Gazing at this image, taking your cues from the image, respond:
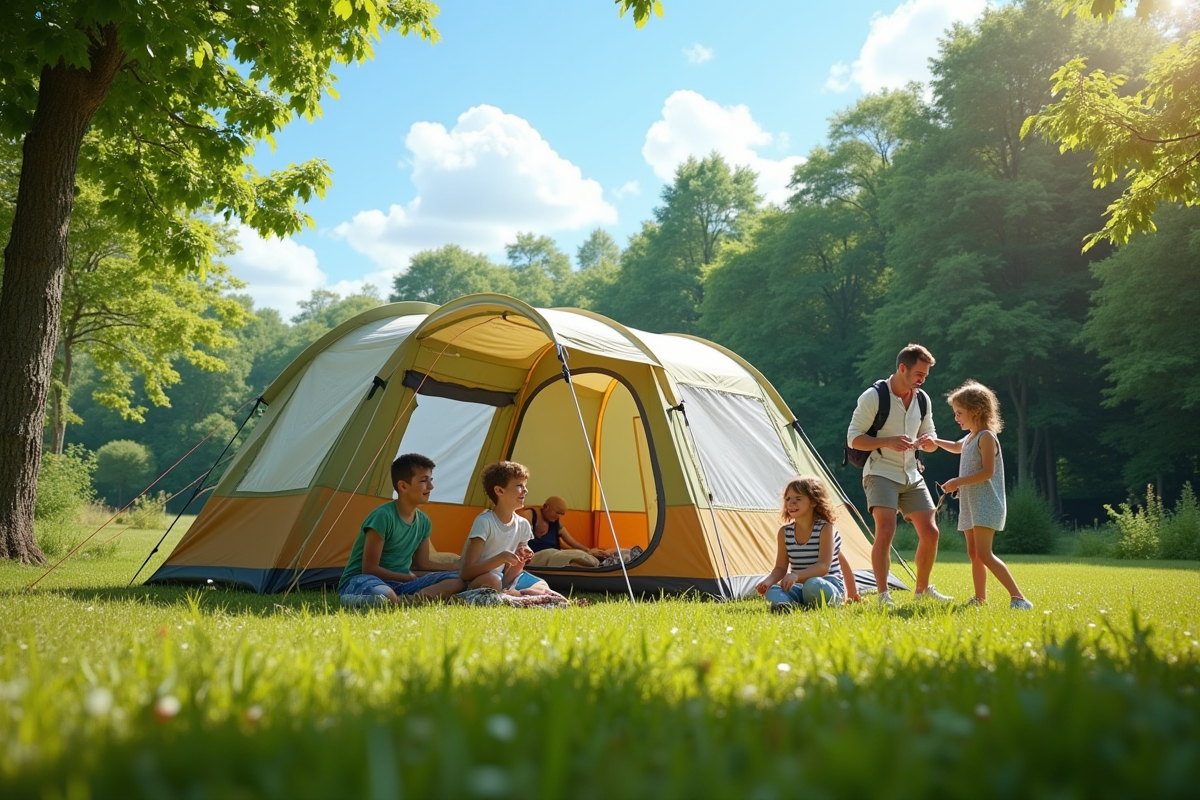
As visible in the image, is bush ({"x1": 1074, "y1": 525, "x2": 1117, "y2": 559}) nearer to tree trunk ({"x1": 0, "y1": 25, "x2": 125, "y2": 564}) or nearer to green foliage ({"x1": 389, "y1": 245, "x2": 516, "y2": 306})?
tree trunk ({"x1": 0, "y1": 25, "x2": 125, "y2": 564})

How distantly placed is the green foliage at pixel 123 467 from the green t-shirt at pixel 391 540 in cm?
4107

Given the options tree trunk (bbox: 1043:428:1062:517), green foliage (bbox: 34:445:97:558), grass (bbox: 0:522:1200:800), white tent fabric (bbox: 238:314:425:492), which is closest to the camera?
grass (bbox: 0:522:1200:800)

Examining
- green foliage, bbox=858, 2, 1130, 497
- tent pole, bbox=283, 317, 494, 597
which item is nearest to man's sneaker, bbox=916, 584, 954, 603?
tent pole, bbox=283, 317, 494, 597

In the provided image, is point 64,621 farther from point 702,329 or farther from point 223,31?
point 702,329

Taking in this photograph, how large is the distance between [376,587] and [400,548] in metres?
0.53

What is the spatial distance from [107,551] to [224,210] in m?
4.55

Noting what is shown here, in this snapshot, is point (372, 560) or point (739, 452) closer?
point (372, 560)

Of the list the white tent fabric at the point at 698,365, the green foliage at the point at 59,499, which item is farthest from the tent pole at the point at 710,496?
the green foliage at the point at 59,499

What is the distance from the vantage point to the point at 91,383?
4891 cm

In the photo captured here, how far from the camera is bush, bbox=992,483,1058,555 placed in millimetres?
15766

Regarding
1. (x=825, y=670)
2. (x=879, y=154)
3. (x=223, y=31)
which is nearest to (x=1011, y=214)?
(x=879, y=154)

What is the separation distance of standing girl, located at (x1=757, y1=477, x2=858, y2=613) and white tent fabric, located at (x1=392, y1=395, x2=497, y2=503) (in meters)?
3.21

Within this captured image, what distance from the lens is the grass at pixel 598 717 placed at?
1.21 meters

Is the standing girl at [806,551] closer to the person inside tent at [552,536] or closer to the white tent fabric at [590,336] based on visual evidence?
the white tent fabric at [590,336]
